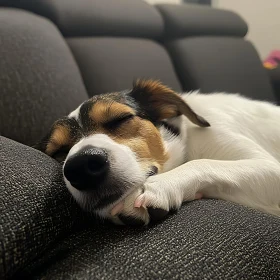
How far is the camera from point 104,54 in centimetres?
Answer: 214

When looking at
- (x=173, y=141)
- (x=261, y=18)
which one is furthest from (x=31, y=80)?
(x=261, y=18)

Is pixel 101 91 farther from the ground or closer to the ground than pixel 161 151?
closer to the ground

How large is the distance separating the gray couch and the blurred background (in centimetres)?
107

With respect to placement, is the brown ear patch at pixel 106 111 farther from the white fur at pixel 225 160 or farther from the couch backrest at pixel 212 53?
the couch backrest at pixel 212 53

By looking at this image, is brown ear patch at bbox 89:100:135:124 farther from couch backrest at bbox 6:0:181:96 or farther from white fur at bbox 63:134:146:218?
couch backrest at bbox 6:0:181:96

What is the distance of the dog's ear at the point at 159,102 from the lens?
1348 mm

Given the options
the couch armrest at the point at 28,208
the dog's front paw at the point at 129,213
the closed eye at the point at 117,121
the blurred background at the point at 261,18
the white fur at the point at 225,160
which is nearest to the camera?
the couch armrest at the point at 28,208

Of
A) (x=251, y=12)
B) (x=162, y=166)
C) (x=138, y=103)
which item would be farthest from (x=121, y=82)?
(x=251, y=12)

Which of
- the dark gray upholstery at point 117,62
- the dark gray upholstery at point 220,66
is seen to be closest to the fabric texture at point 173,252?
the dark gray upholstery at point 117,62

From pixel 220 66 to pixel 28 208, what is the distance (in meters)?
2.29

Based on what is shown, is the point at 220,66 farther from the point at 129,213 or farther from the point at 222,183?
the point at 129,213

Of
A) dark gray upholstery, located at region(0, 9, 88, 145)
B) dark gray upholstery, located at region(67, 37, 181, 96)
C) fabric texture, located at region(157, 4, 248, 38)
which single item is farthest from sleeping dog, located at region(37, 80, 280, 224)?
fabric texture, located at region(157, 4, 248, 38)

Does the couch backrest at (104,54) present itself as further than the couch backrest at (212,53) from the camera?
No

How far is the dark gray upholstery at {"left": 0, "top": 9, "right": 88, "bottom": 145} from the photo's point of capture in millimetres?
1443
